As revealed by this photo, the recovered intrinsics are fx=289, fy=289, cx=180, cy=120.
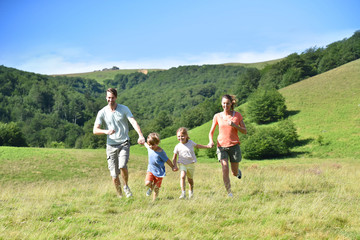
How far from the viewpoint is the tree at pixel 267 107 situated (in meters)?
58.9

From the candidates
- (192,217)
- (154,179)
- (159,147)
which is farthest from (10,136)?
(192,217)

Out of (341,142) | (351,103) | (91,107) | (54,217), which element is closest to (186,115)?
(351,103)

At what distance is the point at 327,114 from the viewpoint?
53.7m

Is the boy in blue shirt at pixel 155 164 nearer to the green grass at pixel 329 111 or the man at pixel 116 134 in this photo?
the man at pixel 116 134

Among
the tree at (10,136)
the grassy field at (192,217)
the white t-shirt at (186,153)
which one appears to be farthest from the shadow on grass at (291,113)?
the tree at (10,136)

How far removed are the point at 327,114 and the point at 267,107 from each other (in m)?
11.2

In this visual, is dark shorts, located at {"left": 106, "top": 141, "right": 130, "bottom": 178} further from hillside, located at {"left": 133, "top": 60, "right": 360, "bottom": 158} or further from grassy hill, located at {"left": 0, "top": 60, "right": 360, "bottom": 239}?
hillside, located at {"left": 133, "top": 60, "right": 360, "bottom": 158}

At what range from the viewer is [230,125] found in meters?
6.82

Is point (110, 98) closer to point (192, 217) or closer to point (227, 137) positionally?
point (227, 137)

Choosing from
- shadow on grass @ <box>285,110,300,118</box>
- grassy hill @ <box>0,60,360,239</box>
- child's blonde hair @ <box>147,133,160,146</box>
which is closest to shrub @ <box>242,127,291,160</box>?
shadow on grass @ <box>285,110,300,118</box>

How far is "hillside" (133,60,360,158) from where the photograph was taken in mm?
42875

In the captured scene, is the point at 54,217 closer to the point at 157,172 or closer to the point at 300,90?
the point at 157,172

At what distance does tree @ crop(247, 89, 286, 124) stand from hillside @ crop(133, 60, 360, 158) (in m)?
2.68

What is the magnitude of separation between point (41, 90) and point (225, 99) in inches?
7101
